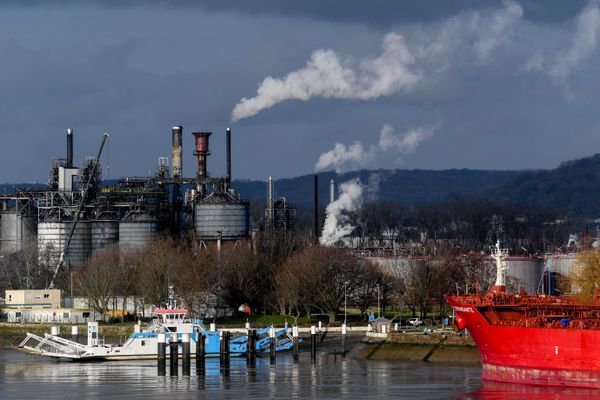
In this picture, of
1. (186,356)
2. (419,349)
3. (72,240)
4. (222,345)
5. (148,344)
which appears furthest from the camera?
(72,240)

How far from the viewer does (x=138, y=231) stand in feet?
542

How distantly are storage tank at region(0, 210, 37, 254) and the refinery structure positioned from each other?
2678mm

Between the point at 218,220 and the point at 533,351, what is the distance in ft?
288

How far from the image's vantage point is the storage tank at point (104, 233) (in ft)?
555

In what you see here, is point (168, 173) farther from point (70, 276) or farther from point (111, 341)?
point (111, 341)

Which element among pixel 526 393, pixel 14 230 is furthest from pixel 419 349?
pixel 14 230

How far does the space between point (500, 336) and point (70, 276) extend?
81082 millimetres

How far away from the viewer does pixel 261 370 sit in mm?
89125

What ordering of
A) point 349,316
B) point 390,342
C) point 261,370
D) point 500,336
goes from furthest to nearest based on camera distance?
point 349,316, point 390,342, point 261,370, point 500,336

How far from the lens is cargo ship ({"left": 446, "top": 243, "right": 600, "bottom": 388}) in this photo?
77.1m

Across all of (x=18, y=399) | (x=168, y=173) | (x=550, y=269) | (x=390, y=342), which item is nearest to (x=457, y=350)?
(x=390, y=342)

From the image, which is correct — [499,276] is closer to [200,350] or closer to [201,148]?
[200,350]

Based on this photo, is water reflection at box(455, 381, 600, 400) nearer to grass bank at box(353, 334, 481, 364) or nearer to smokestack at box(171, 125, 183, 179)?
grass bank at box(353, 334, 481, 364)

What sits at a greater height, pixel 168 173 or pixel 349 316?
pixel 168 173
